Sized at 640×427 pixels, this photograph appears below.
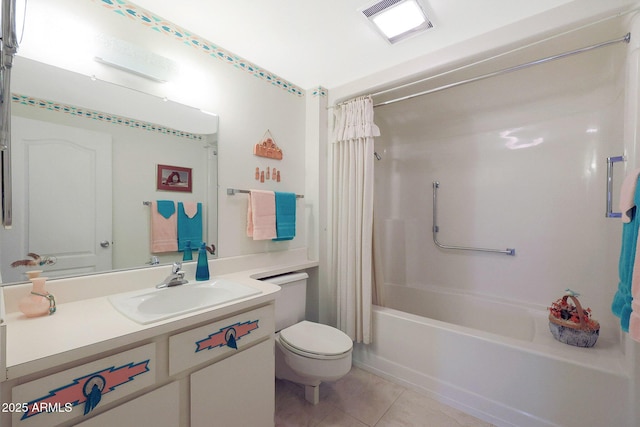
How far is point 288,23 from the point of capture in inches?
60.1

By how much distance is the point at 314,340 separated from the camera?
1.65 meters

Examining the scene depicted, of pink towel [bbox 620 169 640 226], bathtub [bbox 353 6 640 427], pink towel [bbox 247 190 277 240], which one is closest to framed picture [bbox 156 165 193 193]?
pink towel [bbox 247 190 277 240]

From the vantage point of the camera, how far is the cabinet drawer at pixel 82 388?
28.0 inches

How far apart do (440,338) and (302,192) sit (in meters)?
1.50

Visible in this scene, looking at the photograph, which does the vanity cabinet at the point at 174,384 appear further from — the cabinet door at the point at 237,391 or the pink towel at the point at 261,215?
the pink towel at the point at 261,215

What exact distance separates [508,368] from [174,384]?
5.65 feet

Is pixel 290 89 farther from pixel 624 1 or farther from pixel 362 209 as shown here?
pixel 624 1

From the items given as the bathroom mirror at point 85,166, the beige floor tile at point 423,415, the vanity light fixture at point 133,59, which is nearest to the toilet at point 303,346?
the beige floor tile at point 423,415

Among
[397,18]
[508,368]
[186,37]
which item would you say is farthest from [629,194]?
[186,37]

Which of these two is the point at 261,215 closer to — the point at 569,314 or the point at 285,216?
the point at 285,216

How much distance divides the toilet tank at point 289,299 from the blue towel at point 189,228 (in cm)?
55

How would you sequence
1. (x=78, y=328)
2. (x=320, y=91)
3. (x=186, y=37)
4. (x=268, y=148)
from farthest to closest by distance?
(x=320, y=91) → (x=268, y=148) → (x=186, y=37) → (x=78, y=328)

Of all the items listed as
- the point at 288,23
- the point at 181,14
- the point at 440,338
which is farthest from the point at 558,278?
the point at 181,14

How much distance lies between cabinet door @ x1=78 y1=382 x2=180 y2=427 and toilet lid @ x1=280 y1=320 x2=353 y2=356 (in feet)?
2.32
